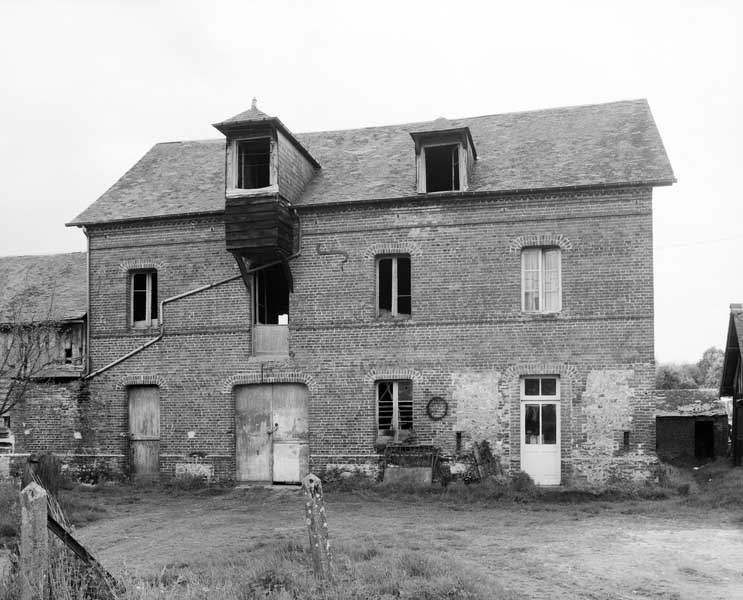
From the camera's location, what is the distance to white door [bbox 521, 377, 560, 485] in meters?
18.1

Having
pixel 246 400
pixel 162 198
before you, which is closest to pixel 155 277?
pixel 162 198

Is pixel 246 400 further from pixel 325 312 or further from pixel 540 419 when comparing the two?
pixel 540 419

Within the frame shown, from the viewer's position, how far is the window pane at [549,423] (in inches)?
715

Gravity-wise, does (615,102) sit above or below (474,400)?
above

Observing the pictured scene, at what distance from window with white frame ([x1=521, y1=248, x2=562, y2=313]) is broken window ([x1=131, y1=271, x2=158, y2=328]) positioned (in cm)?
947

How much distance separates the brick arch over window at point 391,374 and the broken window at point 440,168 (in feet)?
14.9

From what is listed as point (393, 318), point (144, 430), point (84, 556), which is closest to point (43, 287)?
point (144, 430)

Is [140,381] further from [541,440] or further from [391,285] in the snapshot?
[541,440]

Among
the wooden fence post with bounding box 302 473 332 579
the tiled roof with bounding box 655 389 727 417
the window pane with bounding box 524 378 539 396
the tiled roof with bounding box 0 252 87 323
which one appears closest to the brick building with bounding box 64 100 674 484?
the window pane with bounding box 524 378 539 396

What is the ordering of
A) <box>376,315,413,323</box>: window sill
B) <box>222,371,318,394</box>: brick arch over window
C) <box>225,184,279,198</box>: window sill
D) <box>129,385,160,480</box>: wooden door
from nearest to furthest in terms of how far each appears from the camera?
1. <box>225,184,279,198</box>: window sill
2. <box>376,315,413,323</box>: window sill
3. <box>222,371,318,394</box>: brick arch over window
4. <box>129,385,160,480</box>: wooden door

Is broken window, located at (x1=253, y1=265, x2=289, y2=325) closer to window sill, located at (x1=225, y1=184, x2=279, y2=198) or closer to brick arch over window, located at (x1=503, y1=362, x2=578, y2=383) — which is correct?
window sill, located at (x1=225, y1=184, x2=279, y2=198)

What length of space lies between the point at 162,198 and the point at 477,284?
28.9 feet

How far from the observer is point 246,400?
20016 millimetres

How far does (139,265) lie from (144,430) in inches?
167
